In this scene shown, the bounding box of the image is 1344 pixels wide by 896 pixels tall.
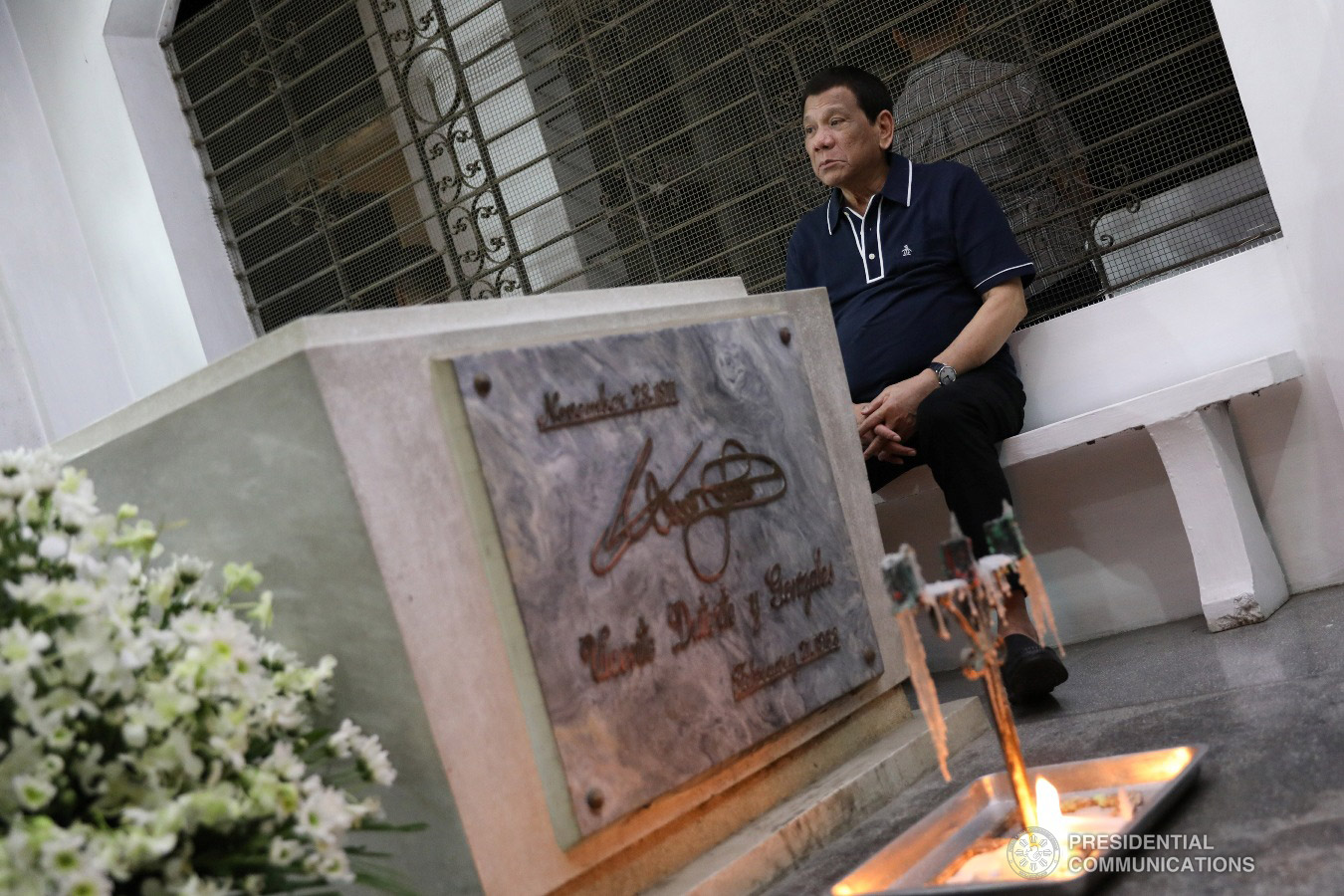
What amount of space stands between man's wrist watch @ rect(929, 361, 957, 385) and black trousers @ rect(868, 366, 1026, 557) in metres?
0.03

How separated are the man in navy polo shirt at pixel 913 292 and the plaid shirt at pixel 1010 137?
53 centimetres

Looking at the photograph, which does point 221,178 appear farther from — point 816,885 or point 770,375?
point 816,885

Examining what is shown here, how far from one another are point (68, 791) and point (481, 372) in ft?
2.84

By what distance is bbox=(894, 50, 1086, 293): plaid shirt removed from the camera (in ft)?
13.0

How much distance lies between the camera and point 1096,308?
369 centimetres

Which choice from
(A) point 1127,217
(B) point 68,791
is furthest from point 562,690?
(A) point 1127,217

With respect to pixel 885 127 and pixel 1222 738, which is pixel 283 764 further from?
pixel 885 127

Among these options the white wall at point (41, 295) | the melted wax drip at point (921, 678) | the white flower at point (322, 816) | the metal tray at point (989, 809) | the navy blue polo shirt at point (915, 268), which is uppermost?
the white wall at point (41, 295)

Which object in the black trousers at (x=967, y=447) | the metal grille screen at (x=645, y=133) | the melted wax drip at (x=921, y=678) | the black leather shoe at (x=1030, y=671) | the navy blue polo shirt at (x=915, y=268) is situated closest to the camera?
the melted wax drip at (x=921, y=678)

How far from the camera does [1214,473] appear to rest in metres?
3.21

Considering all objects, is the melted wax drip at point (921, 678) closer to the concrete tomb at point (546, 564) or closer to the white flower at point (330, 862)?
the concrete tomb at point (546, 564)
